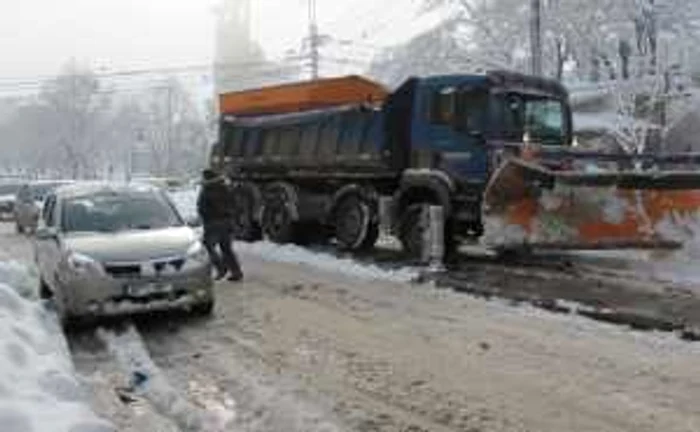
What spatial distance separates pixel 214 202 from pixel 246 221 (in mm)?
7149

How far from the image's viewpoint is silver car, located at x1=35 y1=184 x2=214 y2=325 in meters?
12.4

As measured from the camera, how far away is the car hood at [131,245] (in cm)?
1260

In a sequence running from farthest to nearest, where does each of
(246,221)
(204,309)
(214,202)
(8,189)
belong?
1. (8,189)
2. (246,221)
3. (214,202)
4. (204,309)

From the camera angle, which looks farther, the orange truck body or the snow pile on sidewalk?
the orange truck body

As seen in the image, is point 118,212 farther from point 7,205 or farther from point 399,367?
point 7,205

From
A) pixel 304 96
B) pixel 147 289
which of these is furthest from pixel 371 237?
pixel 147 289

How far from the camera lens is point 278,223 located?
23.0 meters

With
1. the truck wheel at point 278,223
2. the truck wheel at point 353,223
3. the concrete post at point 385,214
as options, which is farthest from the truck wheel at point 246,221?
the concrete post at point 385,214

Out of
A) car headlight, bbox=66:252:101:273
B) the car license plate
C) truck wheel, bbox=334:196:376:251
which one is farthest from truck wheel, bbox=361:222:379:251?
car headlight, bbox=66:252:101:273

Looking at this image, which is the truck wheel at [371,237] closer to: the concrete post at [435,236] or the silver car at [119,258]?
the concrete post at [435,236]

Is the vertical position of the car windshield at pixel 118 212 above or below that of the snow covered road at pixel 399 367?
above

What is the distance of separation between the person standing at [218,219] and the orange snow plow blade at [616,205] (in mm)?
3930

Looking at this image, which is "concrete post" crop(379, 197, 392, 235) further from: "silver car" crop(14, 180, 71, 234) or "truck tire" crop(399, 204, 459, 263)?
"silver car" crop(14, 180, 71, 234)

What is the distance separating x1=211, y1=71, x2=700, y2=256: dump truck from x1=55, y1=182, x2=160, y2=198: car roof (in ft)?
16.3
